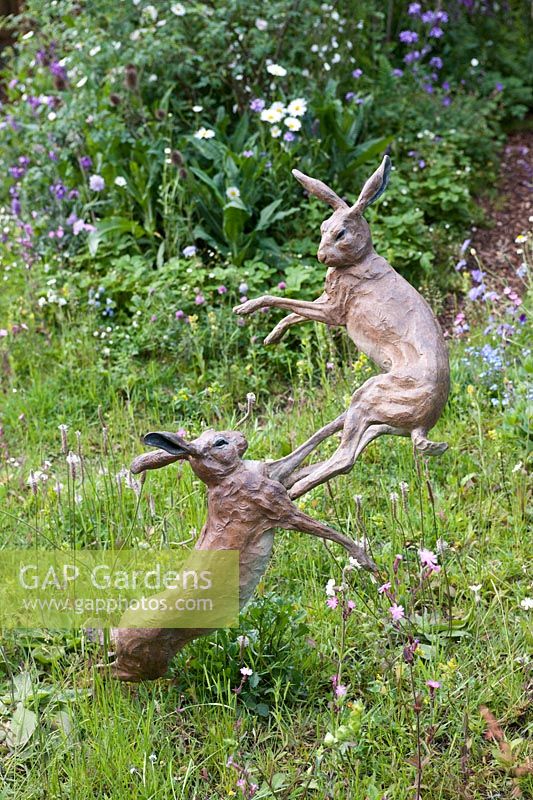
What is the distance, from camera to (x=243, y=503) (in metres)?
2.12

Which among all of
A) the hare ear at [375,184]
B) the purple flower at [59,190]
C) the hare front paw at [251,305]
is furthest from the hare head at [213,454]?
the purple flower at [59,190]

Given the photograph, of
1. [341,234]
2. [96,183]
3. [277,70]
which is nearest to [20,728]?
[341,234]

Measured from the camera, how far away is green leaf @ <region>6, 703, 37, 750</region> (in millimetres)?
2350

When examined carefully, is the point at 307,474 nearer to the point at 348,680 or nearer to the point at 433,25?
the point at 348,680

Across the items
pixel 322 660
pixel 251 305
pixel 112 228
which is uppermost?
pixel 251 305

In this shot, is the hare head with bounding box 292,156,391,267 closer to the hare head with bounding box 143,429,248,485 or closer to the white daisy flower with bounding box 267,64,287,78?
the hare head with bounding box 143,429,248,485

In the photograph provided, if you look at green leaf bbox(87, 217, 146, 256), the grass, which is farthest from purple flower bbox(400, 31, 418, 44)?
the grass

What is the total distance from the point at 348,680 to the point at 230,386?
1808 mm

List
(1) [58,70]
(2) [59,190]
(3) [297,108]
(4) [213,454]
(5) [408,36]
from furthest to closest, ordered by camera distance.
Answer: (5) [408,36]
(1) [58,70]
(2) [59,190]
(3) [297,108]
(4) [213,454]

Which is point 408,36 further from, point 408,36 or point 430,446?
point 430,446

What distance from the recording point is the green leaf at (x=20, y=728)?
2.35m

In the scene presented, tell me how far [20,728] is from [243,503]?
2.90ft

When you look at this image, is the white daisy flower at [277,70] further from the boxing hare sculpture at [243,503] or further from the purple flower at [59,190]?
the boxing hare sculpture at [243,503]

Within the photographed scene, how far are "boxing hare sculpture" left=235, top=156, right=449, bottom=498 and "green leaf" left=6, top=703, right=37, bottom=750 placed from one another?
0.96 metres
